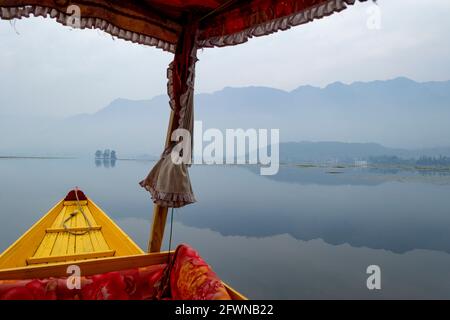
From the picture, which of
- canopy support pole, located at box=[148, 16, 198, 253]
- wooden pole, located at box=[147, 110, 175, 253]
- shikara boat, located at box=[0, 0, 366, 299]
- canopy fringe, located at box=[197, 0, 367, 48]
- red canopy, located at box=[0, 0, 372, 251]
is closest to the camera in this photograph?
canopy fringe, located at box=[197, 0, 367, 48]

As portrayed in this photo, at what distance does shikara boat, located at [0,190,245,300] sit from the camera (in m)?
1.64

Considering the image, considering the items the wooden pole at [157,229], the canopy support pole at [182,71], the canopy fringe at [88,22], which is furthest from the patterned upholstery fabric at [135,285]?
the canopy fringe at [88,22]

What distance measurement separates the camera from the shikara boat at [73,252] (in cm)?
164

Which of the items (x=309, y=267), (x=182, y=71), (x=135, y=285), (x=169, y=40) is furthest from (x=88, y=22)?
(x=309, y=267)

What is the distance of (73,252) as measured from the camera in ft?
8.86

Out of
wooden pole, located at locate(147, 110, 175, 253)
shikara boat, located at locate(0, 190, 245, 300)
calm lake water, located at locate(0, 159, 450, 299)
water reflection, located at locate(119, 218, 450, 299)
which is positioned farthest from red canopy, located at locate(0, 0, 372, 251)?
water reflection, located at locate(119, 218, 450, 299)

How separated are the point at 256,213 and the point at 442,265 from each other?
10.9m

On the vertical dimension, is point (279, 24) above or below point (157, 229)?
above

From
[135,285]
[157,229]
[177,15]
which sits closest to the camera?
[135,285]

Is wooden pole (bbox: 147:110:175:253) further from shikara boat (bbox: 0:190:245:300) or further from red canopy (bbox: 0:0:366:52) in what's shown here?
red canopy (bbox: 0:0:366:52)

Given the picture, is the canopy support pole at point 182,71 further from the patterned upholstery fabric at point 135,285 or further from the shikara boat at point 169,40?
the patterned upholstery fabric at point 135,285

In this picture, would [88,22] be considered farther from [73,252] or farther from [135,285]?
[73,252]
